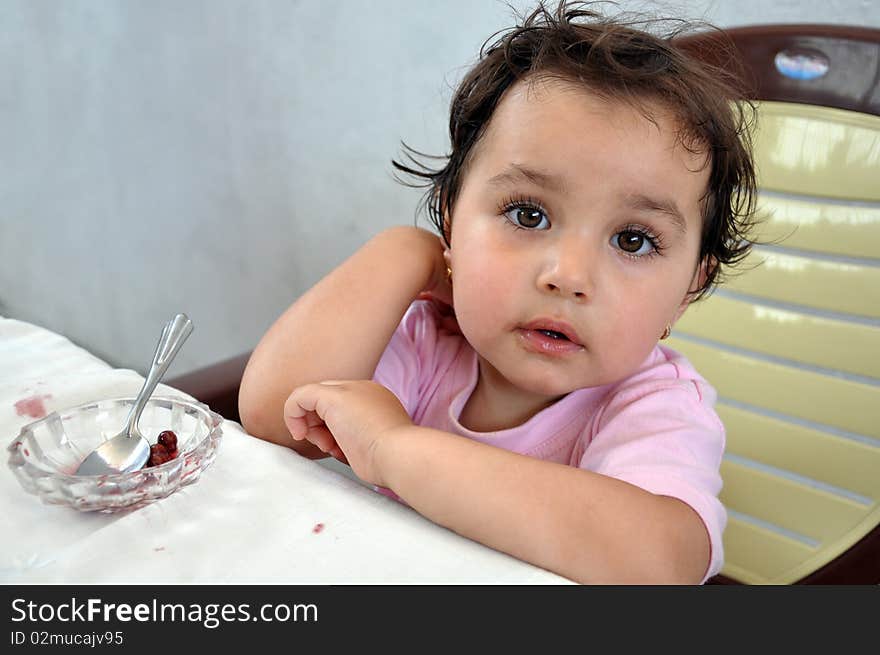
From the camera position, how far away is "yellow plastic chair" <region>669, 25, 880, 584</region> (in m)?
0.85

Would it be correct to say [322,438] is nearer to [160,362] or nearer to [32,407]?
[160,362]

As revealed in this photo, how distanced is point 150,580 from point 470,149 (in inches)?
17.8

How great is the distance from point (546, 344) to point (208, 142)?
1541mm

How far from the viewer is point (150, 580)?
1.51ft

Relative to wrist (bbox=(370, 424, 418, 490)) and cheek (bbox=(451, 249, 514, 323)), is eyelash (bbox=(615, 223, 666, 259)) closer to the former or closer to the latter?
cheek (bbox=(451, 249, 514, 323))

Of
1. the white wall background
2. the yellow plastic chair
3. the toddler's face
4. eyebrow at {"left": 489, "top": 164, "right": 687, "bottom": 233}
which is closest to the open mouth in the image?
the toddler's face

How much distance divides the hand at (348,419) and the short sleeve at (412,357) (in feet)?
0.50

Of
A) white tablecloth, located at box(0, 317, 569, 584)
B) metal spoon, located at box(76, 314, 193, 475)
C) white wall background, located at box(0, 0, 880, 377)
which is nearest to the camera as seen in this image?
white tablecloth, located at box(0, 317, 569, 584)

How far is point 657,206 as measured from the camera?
64cm

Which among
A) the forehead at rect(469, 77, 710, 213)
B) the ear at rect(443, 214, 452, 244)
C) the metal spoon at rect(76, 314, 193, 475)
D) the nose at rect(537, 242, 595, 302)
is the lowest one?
the metal spoon at rect(76, 314, 193, 475)

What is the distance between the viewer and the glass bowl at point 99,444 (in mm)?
520

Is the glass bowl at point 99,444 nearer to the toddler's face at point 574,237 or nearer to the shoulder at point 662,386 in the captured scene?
the toddler's face at point 574,237

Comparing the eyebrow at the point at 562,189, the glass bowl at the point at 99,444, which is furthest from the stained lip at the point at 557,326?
the glass bowl at the point at 99,444

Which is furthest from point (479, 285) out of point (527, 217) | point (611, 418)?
point (611, 418)
